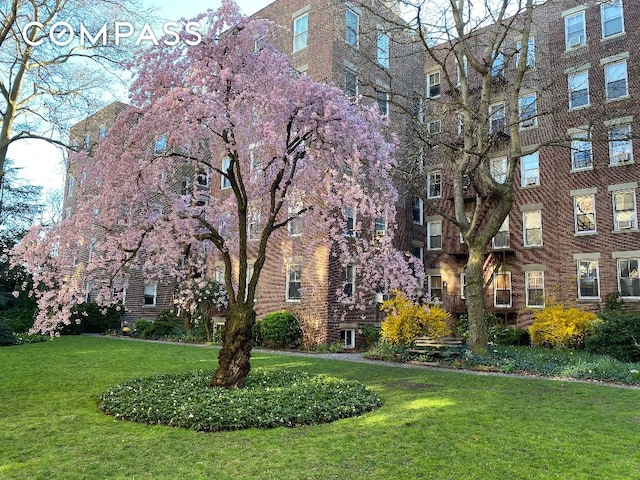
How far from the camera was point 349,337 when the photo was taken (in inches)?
742

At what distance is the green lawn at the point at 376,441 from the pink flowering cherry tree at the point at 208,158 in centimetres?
233

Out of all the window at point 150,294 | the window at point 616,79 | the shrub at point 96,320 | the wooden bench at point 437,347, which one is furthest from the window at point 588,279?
the shrub at point 96,320

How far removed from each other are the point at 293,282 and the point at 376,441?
1438 centimetres

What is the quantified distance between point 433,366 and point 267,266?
32.2 feet

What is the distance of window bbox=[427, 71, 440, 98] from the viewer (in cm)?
2658

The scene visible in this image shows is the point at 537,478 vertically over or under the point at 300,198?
under

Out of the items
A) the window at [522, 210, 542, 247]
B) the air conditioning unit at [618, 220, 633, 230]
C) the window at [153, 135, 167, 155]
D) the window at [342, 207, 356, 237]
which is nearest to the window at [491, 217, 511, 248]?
the window at [522, 210, 542, 247]

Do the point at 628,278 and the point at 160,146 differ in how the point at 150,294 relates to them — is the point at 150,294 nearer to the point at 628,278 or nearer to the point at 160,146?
the point at 160,146

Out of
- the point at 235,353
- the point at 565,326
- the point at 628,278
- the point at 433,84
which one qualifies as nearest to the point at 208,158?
the point at 235,353

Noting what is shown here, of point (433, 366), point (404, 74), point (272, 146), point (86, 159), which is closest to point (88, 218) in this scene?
point (86, 159)

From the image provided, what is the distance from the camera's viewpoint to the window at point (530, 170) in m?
22.7

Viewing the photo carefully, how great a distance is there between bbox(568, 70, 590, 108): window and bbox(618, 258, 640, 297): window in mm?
7327

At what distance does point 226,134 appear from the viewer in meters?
8.66

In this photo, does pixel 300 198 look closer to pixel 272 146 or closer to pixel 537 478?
pixel 272 146
